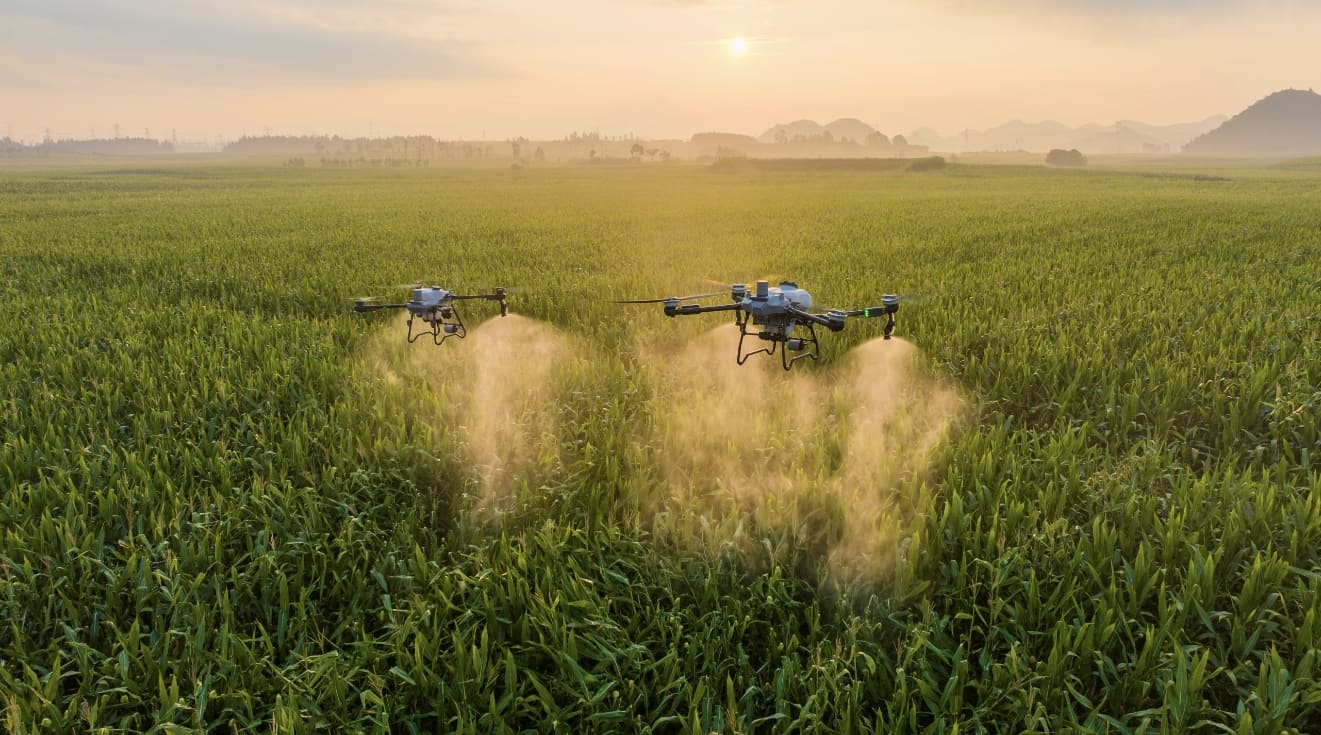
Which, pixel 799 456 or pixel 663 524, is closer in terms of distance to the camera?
pixel 663 524

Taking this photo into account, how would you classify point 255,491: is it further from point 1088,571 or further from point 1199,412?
point 1199,412

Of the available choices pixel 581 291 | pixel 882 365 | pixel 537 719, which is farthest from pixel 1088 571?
pixel 581 291

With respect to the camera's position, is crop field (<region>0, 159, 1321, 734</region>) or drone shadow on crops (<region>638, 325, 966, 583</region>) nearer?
crop field (<region>0, 159, 1321, 734</region>)

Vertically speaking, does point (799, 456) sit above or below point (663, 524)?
above
